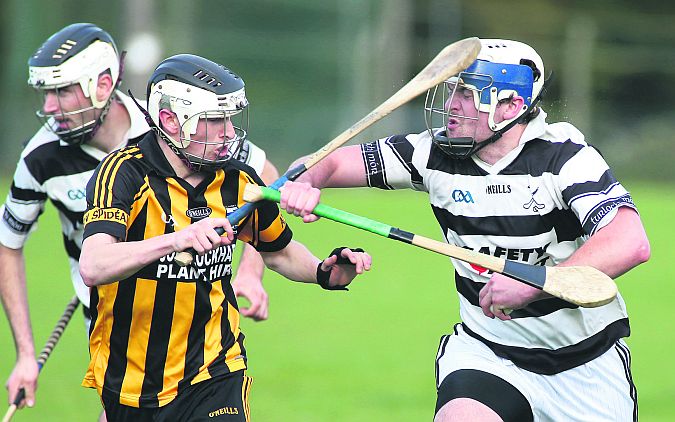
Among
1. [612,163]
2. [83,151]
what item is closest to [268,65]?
[612,163]

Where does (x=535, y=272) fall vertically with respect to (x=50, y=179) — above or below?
above

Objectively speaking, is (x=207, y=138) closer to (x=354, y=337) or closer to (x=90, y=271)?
(x=90, y=271)

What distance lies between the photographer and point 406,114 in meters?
18.5

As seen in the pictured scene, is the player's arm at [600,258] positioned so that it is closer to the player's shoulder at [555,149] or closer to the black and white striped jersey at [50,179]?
the player's shoulder at [555,149]

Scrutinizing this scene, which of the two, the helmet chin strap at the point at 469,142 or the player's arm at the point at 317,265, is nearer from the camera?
the player's arm at the point at 317,265

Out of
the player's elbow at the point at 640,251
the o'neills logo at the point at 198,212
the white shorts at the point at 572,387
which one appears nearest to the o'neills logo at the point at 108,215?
the o'neills logo at the point at 198,212

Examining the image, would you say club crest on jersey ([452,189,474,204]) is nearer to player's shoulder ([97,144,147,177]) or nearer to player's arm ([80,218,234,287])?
player's arm ([80,218,234,287])

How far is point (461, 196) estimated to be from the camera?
4.62 metres

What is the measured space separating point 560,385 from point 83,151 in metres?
2.37

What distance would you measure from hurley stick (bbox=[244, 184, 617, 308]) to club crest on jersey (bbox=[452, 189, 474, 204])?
601mm

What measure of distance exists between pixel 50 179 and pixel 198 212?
4.32 feet

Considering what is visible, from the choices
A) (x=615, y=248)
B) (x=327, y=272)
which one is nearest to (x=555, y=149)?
(x=615, y=248)

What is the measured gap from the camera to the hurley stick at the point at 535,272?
3.98 m

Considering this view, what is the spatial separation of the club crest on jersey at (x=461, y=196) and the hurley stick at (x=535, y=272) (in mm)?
601
